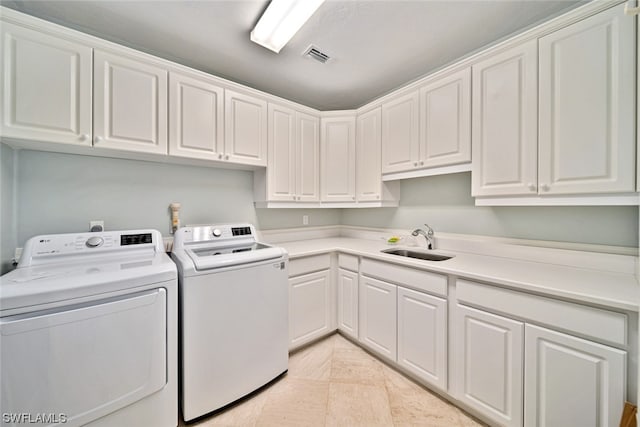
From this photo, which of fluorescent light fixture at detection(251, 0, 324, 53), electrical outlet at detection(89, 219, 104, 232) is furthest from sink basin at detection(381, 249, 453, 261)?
electrical outlet at detection(89, 219, 104, 232)

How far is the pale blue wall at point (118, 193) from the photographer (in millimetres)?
1478

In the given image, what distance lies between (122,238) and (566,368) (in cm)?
260

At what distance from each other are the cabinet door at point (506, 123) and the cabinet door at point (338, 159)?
3.86ft

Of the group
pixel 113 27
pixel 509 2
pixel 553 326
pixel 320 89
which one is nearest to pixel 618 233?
pixel 553 326

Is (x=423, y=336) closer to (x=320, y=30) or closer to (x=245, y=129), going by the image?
(x=245, y=129)

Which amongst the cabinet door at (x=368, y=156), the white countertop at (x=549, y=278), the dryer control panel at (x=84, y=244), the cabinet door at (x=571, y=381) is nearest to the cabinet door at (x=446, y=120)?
the cabinet door at (x=368, y=156)

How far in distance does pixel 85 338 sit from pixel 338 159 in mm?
2308

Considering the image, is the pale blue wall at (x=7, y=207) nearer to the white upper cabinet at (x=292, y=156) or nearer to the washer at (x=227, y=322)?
the washer at (x=227, y=322)

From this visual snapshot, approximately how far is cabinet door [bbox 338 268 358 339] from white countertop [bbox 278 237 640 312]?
481mm

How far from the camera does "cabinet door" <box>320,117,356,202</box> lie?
254 centimetres

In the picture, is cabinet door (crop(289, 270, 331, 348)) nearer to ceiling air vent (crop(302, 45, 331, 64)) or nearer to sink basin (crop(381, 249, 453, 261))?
sink basin (crop(381, 249, 453, 261))

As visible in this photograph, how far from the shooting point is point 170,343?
1261 mm

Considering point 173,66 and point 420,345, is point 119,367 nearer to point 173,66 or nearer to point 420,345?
point 420,345

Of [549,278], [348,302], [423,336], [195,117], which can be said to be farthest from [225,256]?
[549,278]
